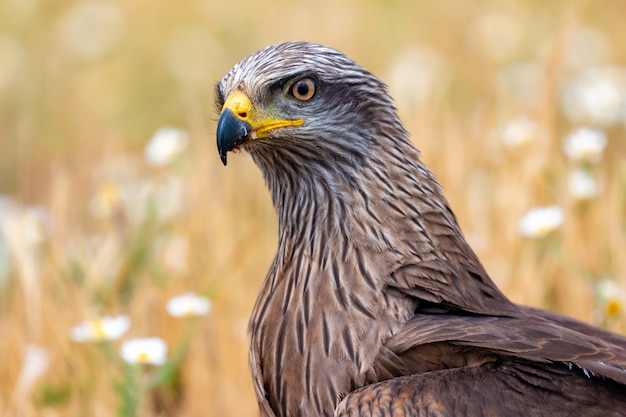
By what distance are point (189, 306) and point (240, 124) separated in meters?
1.04

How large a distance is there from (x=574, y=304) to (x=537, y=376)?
175cm

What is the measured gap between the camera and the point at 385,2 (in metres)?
8.95

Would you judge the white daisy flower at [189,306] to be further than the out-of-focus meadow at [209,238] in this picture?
No

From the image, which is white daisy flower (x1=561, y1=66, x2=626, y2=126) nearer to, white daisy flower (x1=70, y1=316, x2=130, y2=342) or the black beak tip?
white daisy flower (x1=70, y1=316, x2=130, y2=342)

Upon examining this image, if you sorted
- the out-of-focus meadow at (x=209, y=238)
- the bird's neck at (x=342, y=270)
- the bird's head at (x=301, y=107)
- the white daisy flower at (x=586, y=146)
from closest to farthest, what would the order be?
the bird's neck at (x=342, y=270)
the bird's head at (x=301, y=107)
the out-of-focus meadow at (x=209, y=238)
the white daisy flower at (x=586, y=146)

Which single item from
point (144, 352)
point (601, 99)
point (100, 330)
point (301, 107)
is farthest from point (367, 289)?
point (601, 99)

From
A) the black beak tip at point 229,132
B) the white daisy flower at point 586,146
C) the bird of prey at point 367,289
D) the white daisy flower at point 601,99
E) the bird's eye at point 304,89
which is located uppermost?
the white daisy flower at point 601,99

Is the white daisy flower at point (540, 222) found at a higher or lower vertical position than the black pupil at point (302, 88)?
lower

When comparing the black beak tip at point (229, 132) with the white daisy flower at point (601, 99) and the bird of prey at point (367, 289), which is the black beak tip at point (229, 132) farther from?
the white daisy flower at point (601, 99)

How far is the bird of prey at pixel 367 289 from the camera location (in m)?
2.63

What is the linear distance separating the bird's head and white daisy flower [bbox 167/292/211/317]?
830 mm

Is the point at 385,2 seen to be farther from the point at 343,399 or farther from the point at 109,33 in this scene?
the point at 343,399

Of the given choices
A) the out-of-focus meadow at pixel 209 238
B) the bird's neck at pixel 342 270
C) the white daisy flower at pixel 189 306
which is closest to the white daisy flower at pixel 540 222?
the out-of-focus meadow at pixel 209 238

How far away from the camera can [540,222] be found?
13.2 ft
